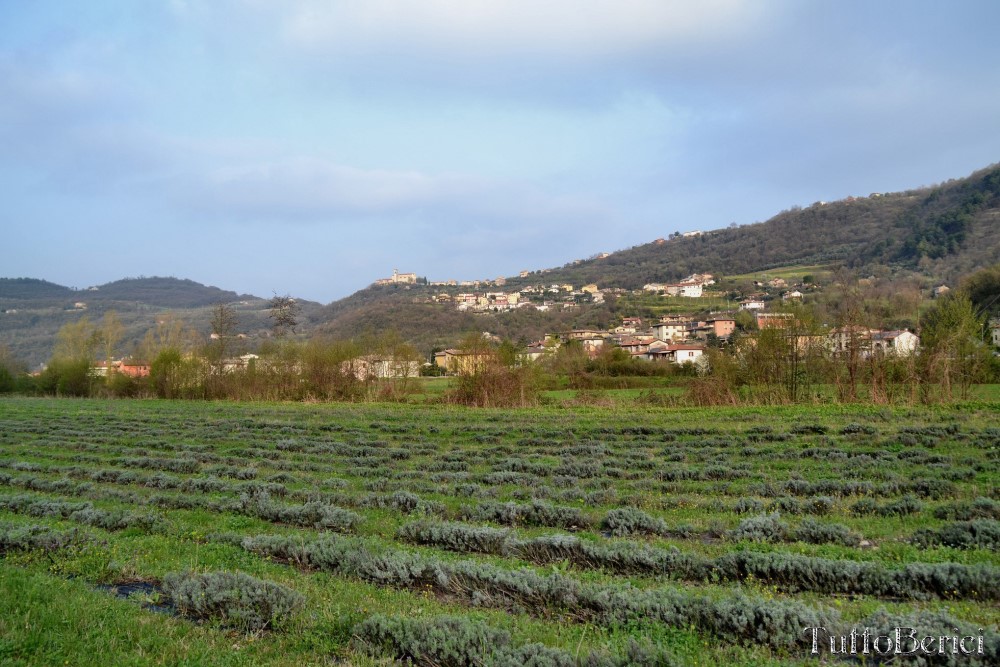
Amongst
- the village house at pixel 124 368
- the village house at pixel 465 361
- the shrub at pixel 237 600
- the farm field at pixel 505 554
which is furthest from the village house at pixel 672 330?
the shrub at pixel 237 600

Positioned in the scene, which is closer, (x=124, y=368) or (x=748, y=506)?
(x=748, y=506)

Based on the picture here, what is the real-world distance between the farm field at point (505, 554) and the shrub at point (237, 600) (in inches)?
0.9

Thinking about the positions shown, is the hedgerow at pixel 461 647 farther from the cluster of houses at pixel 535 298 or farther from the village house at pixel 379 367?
the cluster of houses at pixel 535 298

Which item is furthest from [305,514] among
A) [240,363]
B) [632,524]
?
[240,363]

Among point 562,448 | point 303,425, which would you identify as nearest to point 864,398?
point 562,448

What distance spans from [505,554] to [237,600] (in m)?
2.97

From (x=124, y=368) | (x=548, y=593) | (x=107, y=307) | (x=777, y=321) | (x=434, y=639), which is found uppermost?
(x=107, y=307)

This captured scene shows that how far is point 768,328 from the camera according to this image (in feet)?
88.2

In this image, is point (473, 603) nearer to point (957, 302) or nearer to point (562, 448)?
point (562, 448)

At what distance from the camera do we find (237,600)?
17.3 ft

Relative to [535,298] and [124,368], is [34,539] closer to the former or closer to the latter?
[124,368]

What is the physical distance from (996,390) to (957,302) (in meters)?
6.29

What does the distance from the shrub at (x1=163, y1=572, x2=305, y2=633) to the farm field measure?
0.02 metres

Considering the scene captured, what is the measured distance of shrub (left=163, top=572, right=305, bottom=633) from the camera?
16.7 feet
